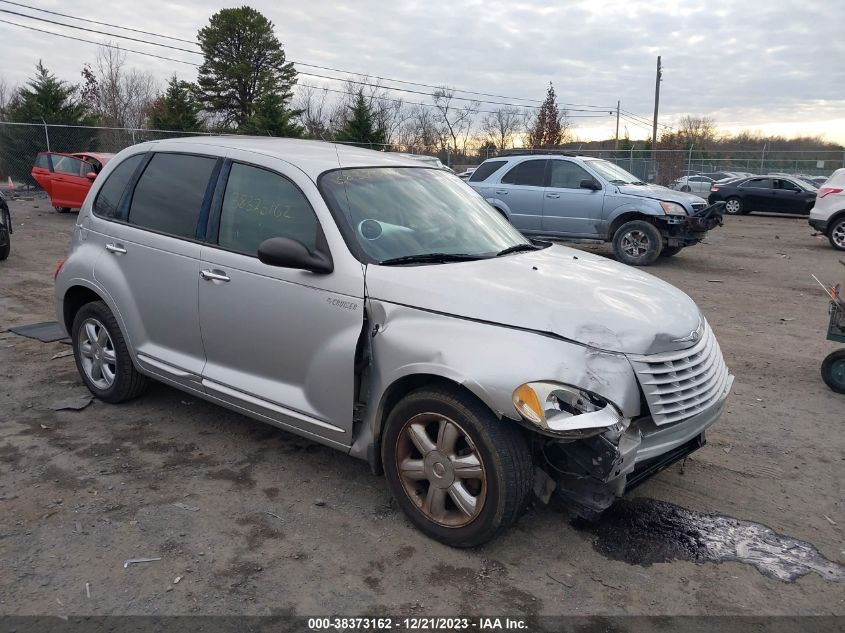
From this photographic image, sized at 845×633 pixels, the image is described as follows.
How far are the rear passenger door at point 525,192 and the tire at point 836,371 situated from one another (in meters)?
7.50

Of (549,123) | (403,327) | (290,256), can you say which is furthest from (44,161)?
(549,123)

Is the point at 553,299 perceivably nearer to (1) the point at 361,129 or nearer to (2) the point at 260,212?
(2) the point at 260,212

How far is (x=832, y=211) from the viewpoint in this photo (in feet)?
48.8

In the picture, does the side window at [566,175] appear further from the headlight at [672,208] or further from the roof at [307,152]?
the roof at [307,152]

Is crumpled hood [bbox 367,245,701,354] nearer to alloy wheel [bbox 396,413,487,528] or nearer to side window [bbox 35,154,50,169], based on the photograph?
alloy wheel [bbox 396,413,487,528]

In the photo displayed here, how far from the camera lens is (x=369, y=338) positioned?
3344 millimetres

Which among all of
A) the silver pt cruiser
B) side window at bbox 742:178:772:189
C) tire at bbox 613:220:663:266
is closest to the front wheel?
side window at bbox 742:178:772:189

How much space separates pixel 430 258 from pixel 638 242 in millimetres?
9274

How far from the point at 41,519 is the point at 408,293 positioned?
2215mm

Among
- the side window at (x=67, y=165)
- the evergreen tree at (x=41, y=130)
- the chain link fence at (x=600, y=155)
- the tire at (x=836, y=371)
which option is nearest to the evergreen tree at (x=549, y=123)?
the chain link fence at (x=600, y=155)

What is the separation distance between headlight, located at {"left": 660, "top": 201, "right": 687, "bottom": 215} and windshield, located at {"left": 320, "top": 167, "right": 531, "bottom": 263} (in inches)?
319

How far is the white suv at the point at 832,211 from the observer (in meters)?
14.8

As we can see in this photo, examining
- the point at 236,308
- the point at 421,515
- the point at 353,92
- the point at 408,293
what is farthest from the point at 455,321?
the point at 353,92

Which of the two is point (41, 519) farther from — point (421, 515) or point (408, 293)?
point (408, 293)
